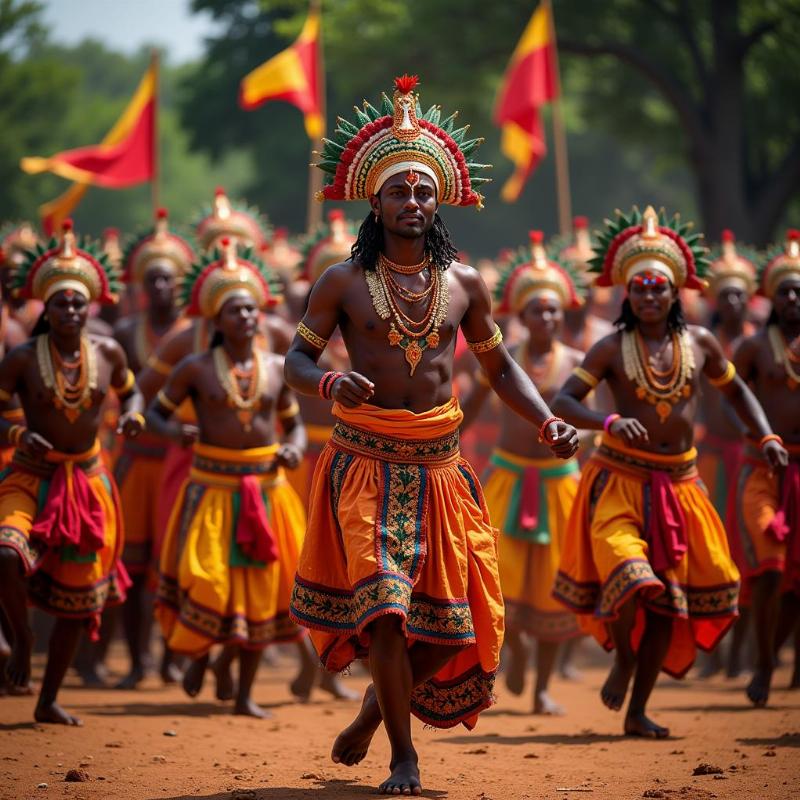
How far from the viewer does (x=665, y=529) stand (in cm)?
815

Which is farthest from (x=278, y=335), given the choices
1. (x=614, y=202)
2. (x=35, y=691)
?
(x=614, y=202)

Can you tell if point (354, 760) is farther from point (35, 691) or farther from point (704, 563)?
point (35, 691)

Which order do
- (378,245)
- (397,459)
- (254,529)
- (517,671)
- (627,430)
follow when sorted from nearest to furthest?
(397,459)
(378,245)
(627,430)
(254,529)
(517,671)

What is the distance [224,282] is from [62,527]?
1979mm

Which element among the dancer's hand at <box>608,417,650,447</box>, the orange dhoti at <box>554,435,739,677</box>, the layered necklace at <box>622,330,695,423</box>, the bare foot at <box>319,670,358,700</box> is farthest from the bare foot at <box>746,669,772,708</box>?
the bare foot at <box>319,670,358,700</box>

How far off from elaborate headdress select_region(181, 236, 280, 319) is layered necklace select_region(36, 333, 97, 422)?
3.67ft

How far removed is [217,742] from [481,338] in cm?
259

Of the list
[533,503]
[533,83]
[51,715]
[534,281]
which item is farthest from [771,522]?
[533,83]

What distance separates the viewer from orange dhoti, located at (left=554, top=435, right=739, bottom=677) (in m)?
8.12

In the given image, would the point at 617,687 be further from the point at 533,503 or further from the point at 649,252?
the point at 649,252

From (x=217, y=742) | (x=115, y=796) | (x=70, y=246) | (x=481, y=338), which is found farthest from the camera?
(x=70, y=246)

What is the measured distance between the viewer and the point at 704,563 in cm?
826

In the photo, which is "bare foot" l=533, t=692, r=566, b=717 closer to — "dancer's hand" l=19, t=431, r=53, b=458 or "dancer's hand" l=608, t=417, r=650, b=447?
"dancer's hand" l=608, t=417, r=650, b=447

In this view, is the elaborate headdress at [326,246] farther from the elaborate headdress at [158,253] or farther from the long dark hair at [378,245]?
the long dark hair at [378,245]
